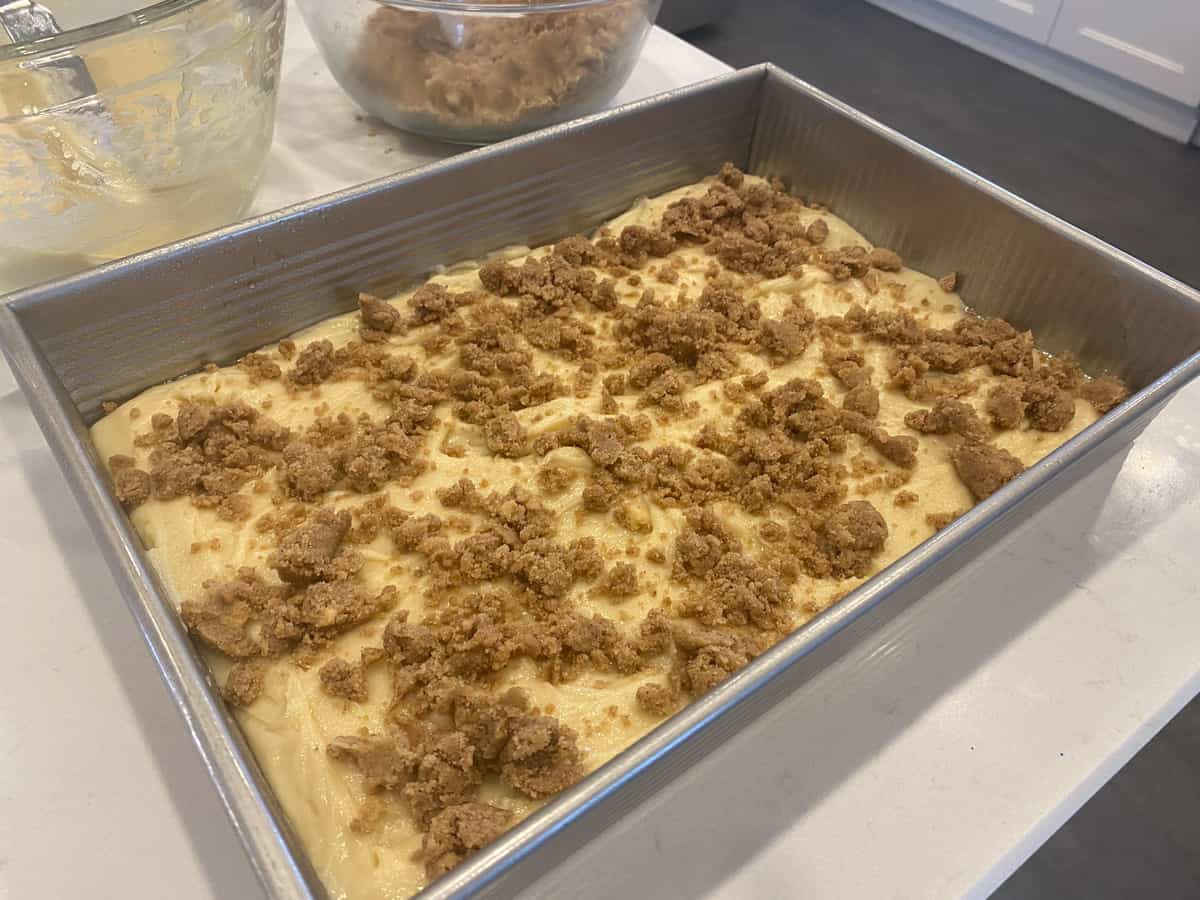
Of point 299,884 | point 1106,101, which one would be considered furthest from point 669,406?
point 1106,101

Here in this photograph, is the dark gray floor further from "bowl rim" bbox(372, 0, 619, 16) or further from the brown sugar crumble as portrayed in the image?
"bowl rim" bbox(372, 0, 619, 16)

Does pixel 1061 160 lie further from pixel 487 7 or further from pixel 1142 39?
pixel 487 7

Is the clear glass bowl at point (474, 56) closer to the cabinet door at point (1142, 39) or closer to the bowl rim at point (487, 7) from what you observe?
the bowl rim at point (487, 7)

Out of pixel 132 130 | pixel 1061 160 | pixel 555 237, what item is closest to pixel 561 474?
pixel 555 237

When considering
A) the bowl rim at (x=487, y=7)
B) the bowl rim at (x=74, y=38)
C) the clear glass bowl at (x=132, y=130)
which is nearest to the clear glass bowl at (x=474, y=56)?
the bowl rim at (x=487, y=7)

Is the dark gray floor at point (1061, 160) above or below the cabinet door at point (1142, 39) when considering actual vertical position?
below

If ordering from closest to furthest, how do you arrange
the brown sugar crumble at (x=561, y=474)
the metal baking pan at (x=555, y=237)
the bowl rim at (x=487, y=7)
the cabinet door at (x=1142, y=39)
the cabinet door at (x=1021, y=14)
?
the metal baking pan at (x=555, y=237), the brown sugar crumble at (x=561, y=474), the bowl rim at (x=487, y=7), the cabinet door at (x=1142, y=39), the cabinet door at (x=1021, y=14)
